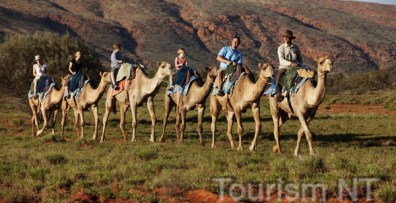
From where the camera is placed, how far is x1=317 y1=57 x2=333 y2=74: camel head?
12117 millimetres

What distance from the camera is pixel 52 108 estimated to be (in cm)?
2067

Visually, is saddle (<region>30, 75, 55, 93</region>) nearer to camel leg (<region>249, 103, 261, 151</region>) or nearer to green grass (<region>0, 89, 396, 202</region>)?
green grass (<region>0, 89, 396, 202</region>)

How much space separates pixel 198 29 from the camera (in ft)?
465

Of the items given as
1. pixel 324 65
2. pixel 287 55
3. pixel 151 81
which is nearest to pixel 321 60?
pixel 324 65

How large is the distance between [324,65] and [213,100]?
488 centimetres

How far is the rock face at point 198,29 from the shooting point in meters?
121

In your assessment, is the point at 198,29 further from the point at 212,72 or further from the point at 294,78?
the point at 294,78

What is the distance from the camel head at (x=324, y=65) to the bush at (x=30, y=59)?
1758 centimetres

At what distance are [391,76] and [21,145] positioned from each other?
6197 cm

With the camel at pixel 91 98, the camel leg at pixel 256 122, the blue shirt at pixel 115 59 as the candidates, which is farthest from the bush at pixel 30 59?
the camel leg at pixel 256 122

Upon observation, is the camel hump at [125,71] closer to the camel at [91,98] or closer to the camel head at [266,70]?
the camel at [91,98]

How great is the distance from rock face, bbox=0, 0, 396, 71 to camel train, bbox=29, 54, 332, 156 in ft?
284

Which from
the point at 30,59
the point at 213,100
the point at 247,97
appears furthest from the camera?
the point at 30,59

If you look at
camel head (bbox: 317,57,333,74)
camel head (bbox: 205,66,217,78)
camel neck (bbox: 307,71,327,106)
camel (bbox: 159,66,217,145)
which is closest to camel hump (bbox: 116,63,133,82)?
camel (bbox: 159,66,217,145)
